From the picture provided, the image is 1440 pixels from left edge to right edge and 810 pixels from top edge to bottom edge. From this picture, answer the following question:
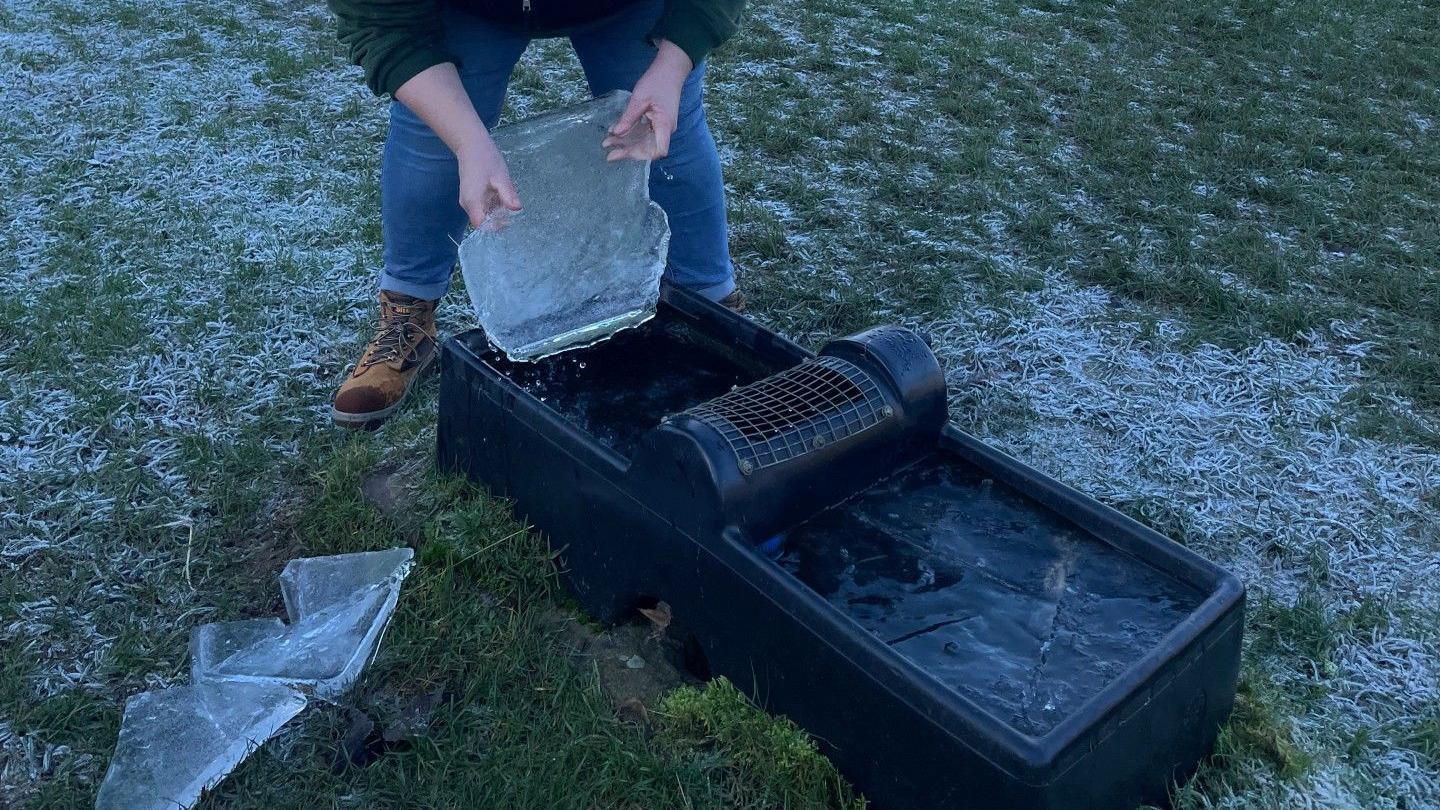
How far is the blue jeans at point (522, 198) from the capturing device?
211 cm

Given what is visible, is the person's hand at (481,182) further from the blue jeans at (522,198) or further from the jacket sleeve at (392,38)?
the blue jeans at (522,198)

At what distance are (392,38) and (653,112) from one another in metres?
0.41

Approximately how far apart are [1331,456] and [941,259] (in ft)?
3.36

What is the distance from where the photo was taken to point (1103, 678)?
4.68 feet

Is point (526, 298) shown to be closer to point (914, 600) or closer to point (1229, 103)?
point (914, 600)

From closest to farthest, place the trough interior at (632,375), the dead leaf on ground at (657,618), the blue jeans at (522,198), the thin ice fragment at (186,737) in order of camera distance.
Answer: the thin ice fragment at (186,737)
the dead leaf on ground at (657,618)
the trough interior at (632,375)
the blue jeans at (522,198)

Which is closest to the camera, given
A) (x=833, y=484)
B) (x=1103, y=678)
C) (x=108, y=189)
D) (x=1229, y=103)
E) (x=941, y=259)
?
(x=1103, y=678)

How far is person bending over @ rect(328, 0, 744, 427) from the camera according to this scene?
71.6 inches

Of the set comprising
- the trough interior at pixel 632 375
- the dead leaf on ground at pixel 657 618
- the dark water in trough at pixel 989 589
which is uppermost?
the dark water in trough at pixel 989 589

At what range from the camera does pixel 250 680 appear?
5.51 feet

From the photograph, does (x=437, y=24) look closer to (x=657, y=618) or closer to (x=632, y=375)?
(x=632, y=375)

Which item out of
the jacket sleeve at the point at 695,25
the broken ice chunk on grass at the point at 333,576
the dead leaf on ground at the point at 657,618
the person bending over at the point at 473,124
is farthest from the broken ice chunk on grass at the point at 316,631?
the jacket sleeve at the point at 695,25

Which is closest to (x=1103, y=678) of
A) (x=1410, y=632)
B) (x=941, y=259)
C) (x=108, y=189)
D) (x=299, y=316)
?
(x=1410, y=632)

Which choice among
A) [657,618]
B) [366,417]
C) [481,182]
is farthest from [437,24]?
[657,618]
